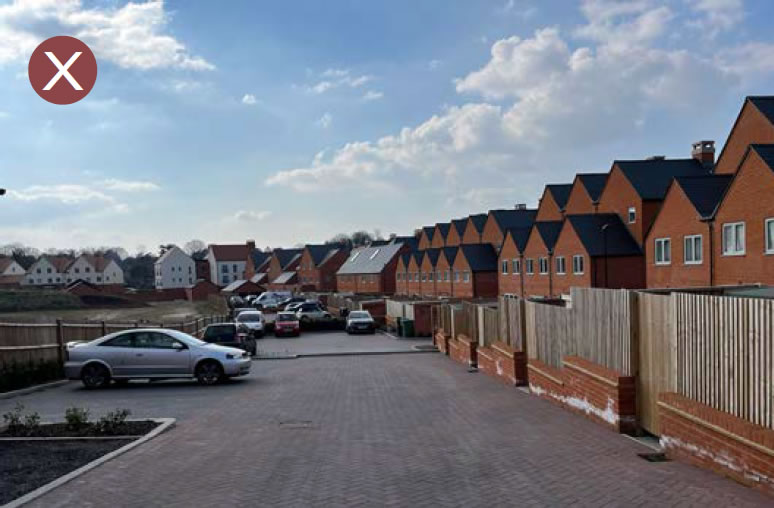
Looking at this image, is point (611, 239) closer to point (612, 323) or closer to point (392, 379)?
point (392, 379)

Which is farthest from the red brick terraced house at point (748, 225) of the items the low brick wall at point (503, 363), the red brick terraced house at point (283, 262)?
the red brick terraced house at point (283, 262)

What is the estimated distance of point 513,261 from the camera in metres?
55.6

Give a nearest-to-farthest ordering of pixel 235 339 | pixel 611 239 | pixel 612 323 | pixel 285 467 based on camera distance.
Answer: pixel 285 467
pixel 612 323
pixel 235 339
pixel 611 239

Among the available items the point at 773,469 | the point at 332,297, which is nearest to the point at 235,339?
the point at 773,469

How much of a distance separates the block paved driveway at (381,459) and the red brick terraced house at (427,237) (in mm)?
72659

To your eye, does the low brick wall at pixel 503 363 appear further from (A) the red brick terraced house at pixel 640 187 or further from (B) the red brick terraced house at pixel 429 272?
(B) the red brick terraced house at pixel 429 272

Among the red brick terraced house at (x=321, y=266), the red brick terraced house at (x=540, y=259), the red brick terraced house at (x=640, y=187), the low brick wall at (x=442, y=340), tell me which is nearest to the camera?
the low brick wall at (x=442, y=340)

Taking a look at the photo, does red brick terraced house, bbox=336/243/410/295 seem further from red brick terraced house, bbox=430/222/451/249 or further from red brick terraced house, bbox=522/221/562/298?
red brick terraced house, bbox=522/221/562/298

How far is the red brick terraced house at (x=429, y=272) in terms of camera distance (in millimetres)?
72688

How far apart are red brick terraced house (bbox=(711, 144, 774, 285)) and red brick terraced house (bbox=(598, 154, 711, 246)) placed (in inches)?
435

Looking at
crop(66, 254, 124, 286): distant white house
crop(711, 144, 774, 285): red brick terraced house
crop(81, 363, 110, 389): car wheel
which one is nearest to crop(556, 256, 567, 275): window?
crop(711, 144, 774, 285): red brick terraced house

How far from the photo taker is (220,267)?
147250 mm

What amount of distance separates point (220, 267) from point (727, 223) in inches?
4981

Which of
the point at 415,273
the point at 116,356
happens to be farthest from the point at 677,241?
the point at 415,273
